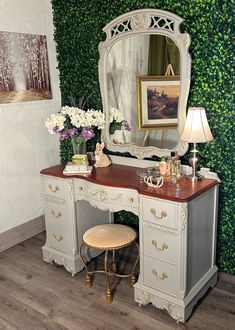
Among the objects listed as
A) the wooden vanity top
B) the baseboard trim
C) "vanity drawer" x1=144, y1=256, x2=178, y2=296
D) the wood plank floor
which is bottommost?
the wood plank floor

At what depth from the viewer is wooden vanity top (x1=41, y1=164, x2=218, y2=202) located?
83.4 inches

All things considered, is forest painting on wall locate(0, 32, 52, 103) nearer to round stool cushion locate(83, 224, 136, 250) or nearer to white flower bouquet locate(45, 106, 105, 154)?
white flower bouquet locate(45, 106, 105, 154)

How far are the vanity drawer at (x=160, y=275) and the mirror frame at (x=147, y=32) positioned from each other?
0.84 m

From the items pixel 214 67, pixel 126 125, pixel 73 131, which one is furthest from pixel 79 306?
pixel 214 67

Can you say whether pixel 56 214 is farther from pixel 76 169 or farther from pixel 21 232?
pixel 21 232

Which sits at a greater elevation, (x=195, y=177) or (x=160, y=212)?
(x=195, y=177)

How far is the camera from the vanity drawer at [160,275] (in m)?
2.19

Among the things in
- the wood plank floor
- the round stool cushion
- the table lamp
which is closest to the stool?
the round stool cushion

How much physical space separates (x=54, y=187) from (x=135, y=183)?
0.73 m

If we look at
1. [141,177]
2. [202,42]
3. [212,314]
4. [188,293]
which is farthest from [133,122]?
[212,314]

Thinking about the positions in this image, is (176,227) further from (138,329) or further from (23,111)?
(23,111)

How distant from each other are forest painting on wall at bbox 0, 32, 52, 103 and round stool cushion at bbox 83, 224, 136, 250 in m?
1.41

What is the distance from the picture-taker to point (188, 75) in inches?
96.2

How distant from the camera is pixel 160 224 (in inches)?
85.2
